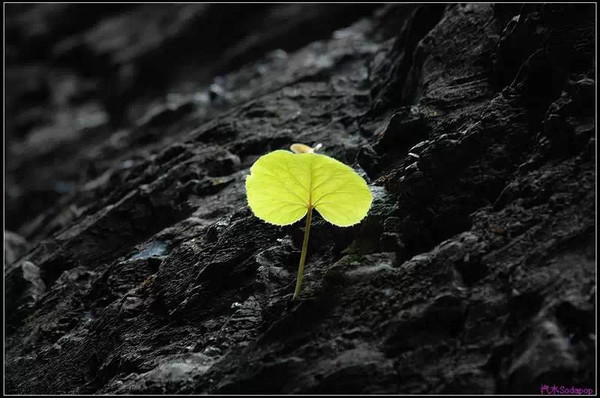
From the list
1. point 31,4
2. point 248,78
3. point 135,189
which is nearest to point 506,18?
point 135,189

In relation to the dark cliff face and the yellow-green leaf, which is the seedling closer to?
the yellow-green leaf

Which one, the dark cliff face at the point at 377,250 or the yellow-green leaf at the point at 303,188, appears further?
the yellow-green leaf at the point at 303,188

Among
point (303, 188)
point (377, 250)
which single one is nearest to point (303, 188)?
point (303, 188)

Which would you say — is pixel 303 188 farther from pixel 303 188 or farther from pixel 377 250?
pixel 377 250

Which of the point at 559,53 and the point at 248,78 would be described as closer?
the point at 559,53

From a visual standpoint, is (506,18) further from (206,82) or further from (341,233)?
(206,82)

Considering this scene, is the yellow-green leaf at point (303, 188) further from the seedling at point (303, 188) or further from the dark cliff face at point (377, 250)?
the dark cliff face at point (377, 250)

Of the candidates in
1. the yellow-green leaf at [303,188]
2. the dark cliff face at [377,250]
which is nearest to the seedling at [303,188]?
the yellow-green leaf at [303,188]
